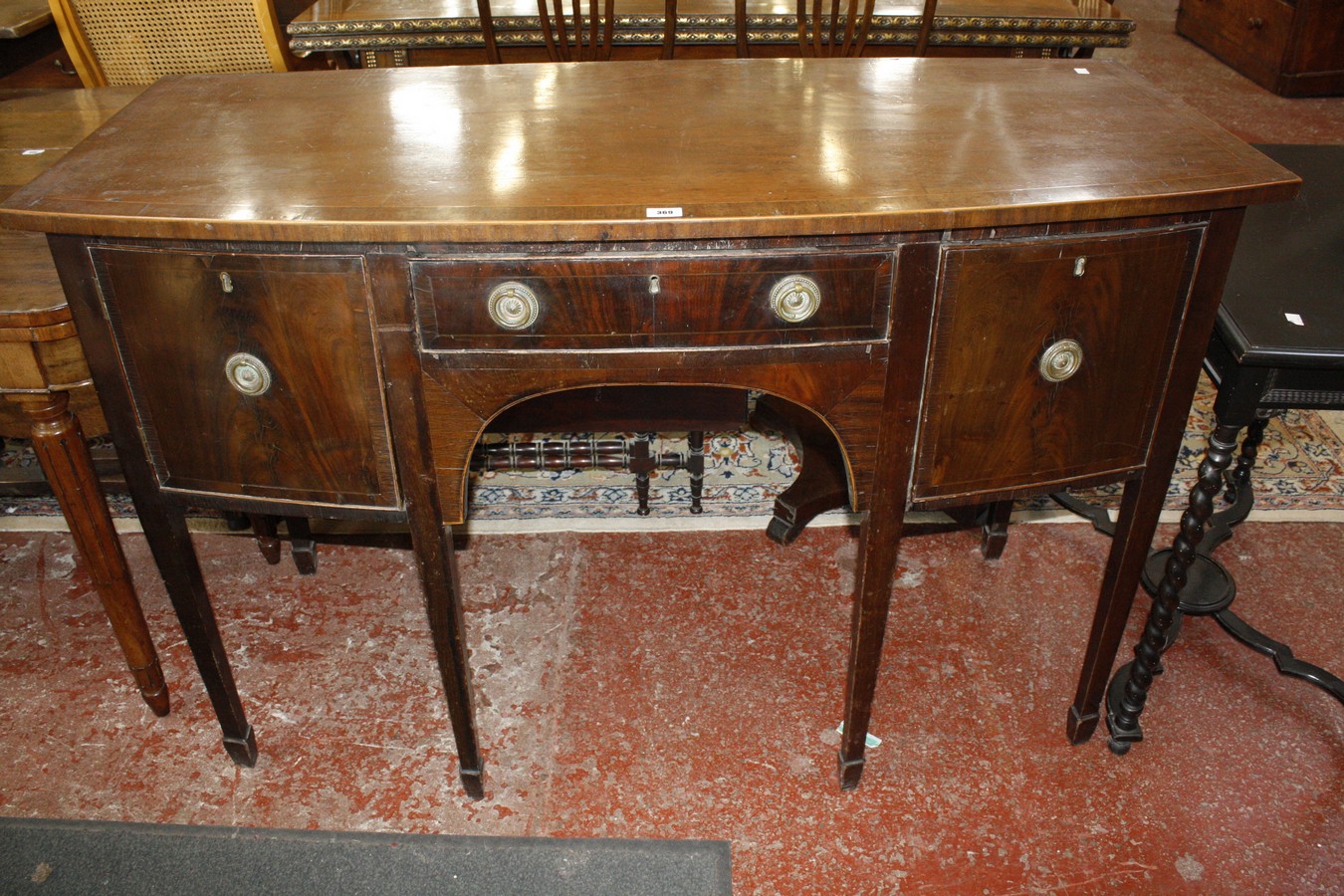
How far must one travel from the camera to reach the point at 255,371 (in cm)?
142

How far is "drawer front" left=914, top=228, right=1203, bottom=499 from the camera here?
1.37 meters

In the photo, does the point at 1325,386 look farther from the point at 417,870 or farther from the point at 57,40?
the point at 57,40

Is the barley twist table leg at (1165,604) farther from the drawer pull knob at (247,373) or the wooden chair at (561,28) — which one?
the wooden chair at (561,28)

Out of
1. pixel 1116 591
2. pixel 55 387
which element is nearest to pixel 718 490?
pixel 1116 591

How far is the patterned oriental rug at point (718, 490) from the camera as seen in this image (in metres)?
2.48

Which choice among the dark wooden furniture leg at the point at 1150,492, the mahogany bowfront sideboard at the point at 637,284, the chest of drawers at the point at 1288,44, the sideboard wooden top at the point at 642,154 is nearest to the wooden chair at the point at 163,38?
the sideboard wooden top at the point at 642,154

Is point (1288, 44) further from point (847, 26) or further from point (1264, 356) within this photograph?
point (1264, 356)

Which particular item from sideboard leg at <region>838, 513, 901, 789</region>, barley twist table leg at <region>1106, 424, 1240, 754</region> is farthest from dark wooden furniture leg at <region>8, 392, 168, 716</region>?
barley twist table leg at <region>1106, 424, 1240, 754</region>

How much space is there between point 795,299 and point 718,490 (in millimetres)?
1278

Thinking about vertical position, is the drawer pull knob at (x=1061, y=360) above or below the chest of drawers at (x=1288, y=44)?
above

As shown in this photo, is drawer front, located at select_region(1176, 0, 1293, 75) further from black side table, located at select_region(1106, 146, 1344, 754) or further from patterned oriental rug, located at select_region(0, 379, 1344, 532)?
black side table, located at select_region(1106, 146, 1344, 754)

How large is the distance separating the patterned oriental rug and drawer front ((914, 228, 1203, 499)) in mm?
950

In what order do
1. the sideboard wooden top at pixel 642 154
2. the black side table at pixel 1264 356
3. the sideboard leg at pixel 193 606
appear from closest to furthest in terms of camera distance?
the sideboard wooden top at pixel 642 154, the black side table at pixel 1264 356, the sideboard leg at pixel 193 606

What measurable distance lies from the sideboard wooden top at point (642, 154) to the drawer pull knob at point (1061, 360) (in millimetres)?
194
